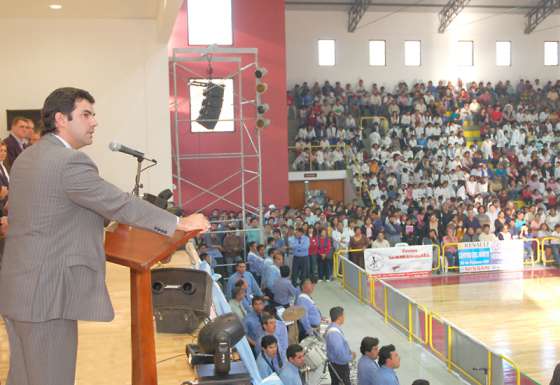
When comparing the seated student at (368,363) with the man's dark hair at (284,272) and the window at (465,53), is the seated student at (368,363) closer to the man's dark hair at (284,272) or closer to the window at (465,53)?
the man's dark hair at (284,272)

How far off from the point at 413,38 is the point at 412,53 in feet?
2.04

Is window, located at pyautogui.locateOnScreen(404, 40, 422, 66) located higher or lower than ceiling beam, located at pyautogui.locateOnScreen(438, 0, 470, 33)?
lower

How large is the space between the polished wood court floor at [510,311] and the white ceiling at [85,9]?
7.88 m

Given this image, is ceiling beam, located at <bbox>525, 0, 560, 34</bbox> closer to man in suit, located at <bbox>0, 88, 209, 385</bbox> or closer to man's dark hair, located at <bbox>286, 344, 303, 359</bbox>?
man's dark hair, located at <bbox>286, 344, 303, 359</bbox>

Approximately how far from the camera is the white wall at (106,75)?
11.9 m

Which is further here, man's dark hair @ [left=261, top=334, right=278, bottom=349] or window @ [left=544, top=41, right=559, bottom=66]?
window @ [left=544, top=41, right=559, bottom=66]

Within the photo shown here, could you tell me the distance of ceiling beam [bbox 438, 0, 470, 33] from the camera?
27672 millimetres

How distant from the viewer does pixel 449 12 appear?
92.9 ft

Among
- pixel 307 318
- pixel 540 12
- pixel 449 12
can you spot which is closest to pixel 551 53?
pixel 540 12

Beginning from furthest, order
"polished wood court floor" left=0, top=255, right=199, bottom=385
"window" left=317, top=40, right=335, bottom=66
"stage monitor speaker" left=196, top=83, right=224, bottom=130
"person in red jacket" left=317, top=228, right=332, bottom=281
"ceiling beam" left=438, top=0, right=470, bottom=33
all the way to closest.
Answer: "ceiling beam" left=438, top=0, right=470, bottom=33 < "window" left=317, top=40, right=335, bottom=66 < "person in red jacket" left=317, top=228, right=332, bottom=281 < "stage monitor speaker" left=196, top=83, right=224, bottom=130 < "polished wood court floor" left=0, top=255, right=199, bottom=385

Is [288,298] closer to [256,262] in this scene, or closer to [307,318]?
[307,318]

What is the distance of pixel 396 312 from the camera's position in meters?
12.3

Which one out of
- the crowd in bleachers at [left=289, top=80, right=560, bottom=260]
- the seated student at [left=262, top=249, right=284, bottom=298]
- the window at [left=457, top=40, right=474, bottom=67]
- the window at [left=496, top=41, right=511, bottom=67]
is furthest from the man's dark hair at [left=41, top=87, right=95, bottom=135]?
the window at [left=496, top=41, right=511, bottom=67]

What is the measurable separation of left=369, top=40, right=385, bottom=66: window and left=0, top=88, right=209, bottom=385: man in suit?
2651cm
